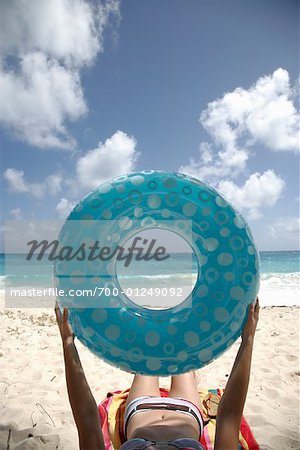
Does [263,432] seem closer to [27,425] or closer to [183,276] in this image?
[27,425]

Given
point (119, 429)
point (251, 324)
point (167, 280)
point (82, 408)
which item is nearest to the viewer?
point (82, 408)

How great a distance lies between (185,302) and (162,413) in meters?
0.71

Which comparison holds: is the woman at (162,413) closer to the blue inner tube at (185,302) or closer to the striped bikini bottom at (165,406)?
the striped bikini bottom at (165,406)

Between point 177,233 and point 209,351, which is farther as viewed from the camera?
point 177,233

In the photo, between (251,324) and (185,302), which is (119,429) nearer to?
(185,302)

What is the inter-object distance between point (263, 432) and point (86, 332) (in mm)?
1750

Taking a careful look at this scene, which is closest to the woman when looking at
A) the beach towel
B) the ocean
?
the beach towel

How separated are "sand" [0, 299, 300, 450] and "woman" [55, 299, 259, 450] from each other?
28.6 inches

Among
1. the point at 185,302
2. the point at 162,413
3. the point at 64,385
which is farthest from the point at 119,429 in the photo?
the point at 64,385

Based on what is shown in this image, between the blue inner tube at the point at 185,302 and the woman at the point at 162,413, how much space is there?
0.11 m

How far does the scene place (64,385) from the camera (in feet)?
11.7

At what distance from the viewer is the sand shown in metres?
2.63

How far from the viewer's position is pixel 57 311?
199cm

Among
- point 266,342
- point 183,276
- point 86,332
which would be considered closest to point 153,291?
point 183,276
